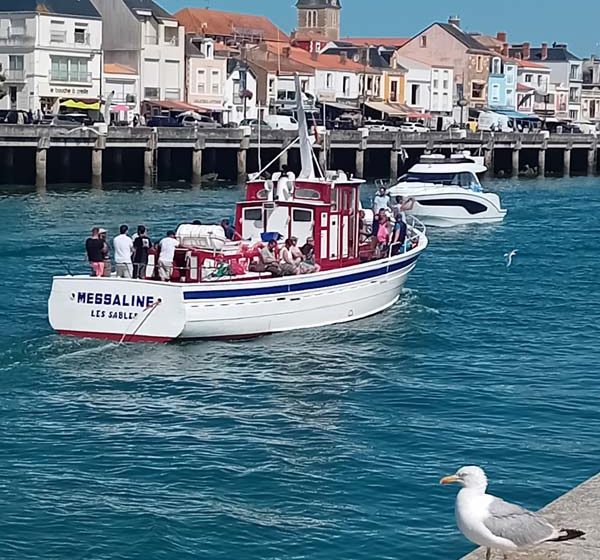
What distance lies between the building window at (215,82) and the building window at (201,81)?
0.67m

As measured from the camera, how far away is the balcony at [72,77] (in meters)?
82.5

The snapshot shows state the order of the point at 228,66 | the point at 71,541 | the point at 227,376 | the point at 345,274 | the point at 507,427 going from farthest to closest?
the point at 228,66 < the point at 345,274 < the point at 227,376 < the point at 507,427 < the point at 71,541

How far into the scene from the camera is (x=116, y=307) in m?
23.9

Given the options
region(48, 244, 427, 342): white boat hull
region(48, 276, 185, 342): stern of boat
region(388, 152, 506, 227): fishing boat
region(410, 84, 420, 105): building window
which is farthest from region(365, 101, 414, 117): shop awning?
region(48, 276, 185, 342): stern of boat

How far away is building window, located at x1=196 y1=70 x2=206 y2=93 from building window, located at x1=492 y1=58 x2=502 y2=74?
35.8 metres

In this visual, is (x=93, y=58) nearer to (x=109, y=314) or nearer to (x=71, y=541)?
(x=109, y=314)

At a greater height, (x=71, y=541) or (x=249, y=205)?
(x=249, y=205)

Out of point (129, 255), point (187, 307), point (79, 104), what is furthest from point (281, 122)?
point (187, 307)

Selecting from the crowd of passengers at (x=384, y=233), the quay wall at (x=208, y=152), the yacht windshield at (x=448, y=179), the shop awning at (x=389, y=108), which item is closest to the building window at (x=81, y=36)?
the quay wall at (x=208, y=152)

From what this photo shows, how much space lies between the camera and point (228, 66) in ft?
322

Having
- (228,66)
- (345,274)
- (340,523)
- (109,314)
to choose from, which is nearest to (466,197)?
(345,274)

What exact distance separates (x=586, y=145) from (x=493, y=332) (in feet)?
200

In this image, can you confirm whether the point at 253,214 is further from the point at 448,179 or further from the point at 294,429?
the point at 448,179

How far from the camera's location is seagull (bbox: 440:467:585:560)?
39.8 feet
